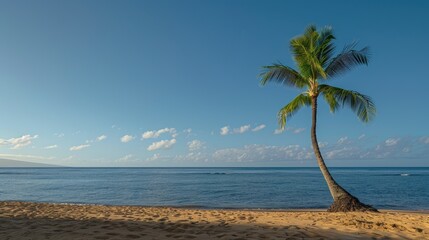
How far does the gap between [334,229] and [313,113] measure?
26.1 ft

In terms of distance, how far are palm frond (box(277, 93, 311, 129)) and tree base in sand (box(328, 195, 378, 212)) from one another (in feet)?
15.3

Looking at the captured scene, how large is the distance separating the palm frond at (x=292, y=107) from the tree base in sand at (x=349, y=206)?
15.3ft

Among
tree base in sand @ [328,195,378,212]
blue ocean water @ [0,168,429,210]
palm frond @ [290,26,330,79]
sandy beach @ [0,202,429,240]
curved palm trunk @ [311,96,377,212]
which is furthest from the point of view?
blue ocean water @ [0,168,429,210]

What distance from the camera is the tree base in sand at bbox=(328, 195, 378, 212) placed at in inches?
521

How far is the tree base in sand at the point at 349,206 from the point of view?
521 inches

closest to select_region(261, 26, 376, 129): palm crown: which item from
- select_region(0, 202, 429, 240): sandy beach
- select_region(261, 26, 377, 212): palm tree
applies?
select_region(261, 26, 377, 212): palm tree

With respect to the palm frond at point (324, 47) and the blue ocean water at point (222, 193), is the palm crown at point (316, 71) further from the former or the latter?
the blue ocean water at point (222, 193)

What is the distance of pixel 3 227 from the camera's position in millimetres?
8477

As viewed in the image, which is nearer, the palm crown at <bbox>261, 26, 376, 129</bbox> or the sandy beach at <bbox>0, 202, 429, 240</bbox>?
the sandy beach at <bbox>0, 202, 429, 240</bbox>

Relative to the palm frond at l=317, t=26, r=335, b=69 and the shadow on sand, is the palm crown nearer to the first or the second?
the palm frond at l=317, t=26, r=335, b=69

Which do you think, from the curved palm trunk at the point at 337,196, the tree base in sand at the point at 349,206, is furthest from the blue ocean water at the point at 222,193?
the tree base in sand at the point at 349,206

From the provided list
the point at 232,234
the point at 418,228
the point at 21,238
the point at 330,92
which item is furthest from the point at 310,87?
the point at 21,238

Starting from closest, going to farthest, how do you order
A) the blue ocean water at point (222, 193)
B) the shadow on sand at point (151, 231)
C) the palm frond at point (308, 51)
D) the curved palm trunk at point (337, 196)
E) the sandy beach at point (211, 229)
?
the shadow on sand at point (151, 231) → the sandy beach at point (211, 229) → the curved palm trunk at point (337, 196) → the palm frond at point (308, 51) → the blue ocean water at point (222, 193)

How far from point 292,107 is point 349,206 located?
221 inches
